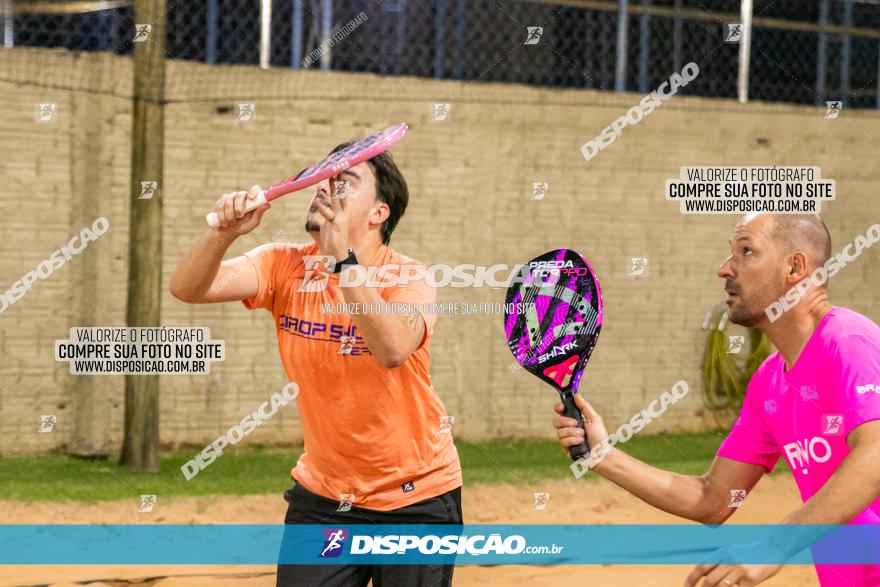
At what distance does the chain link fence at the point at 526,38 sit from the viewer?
30.5 feet

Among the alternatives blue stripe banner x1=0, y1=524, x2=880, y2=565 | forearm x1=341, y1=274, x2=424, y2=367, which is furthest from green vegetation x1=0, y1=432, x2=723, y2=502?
forearm x1=341, y1=274, x2=424, y2=367

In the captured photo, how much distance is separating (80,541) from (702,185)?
21.1 feet

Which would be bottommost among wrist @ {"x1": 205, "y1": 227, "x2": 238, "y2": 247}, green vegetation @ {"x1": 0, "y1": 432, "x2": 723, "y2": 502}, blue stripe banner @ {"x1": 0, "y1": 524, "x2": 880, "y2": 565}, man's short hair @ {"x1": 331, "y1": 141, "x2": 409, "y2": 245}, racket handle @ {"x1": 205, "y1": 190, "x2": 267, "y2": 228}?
blue stripe banner @ {"x1": 0, "y1": 524, "x2": 880, "y2": 565}

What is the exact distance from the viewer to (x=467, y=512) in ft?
25.9

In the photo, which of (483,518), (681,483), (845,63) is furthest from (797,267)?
(845,63)

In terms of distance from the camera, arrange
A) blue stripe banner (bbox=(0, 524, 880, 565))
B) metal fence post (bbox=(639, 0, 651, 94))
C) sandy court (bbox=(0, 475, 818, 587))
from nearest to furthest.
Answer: sandy court (bbox=(0, 475, 818, 587)) → blue stripe banner (bbox=(0, 524, 880, 565)) → metal fence post (bbox=(639, 0, 651, 94))

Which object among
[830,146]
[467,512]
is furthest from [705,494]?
[830,146]

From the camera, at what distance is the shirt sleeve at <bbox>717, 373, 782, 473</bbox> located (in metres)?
3.75

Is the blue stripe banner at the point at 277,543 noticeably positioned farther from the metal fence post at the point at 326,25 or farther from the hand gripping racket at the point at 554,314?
the metal fence post at the point at 326,25

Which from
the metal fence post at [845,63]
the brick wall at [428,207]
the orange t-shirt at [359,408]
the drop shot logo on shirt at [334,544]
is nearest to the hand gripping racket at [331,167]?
the orange t-shirt at [359,408]

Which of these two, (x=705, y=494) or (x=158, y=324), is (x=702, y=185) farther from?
(x=705, y=494)

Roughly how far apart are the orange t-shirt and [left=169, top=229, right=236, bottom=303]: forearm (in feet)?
1.10

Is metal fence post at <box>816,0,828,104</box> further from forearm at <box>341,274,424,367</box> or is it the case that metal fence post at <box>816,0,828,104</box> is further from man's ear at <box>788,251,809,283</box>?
forearm at <box>341,274,424,367</box>

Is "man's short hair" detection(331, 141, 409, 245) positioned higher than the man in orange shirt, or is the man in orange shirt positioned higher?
"man's short hair" detection(331, 141, 409, 245)
